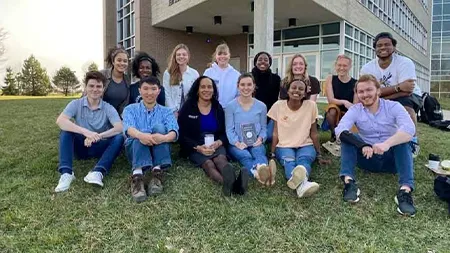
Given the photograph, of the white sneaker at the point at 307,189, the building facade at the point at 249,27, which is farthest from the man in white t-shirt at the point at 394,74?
the building facade at the point at 249,27

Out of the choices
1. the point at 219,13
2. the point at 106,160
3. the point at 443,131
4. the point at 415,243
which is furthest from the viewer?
the point at 219,13

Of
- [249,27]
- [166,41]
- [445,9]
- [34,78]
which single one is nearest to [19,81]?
[34,78]

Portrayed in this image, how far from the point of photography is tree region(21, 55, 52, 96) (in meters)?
50.5

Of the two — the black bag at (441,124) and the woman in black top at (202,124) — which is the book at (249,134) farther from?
the black bag at (441,124)

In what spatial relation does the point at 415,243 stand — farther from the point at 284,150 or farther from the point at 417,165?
the point at 417,165

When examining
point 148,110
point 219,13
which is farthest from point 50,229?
point 219,13

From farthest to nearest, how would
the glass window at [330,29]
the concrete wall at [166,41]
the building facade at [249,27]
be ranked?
the concrete wall at [166,41], the glass window at [330,29], the building facade at [249,27]

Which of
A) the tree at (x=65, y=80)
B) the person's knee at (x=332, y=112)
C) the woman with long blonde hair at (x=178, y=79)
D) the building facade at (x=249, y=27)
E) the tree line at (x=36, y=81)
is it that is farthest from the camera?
the tree at (x=65, y=80)

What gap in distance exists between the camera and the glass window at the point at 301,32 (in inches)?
651

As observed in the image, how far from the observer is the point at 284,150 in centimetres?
415

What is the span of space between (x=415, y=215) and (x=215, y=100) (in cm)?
249

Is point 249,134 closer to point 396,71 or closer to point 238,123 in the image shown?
point 238,123

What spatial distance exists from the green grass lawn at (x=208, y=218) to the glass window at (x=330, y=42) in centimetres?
1223

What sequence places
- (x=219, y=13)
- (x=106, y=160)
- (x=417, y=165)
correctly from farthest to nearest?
1. (x=219, y=13)
2. (x=417, y=165)
3. (x=106, y=160)
